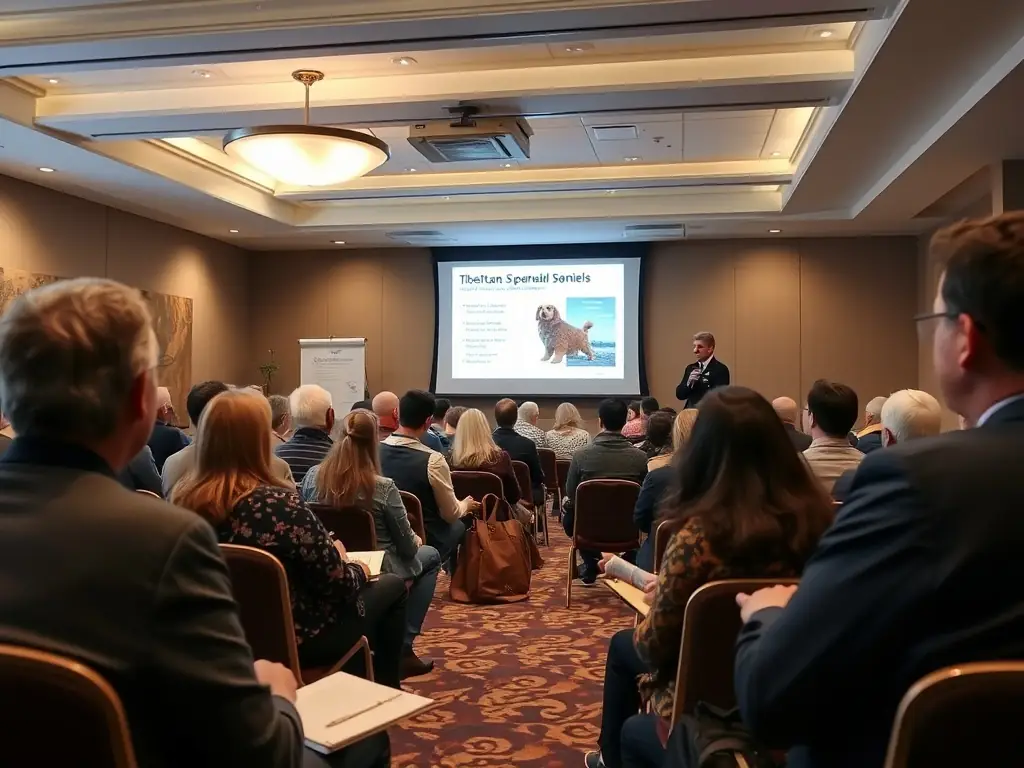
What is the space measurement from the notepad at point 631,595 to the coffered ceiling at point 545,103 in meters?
3.09

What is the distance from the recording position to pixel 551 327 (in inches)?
437

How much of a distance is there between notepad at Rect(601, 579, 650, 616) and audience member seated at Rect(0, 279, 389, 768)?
49.2 inches

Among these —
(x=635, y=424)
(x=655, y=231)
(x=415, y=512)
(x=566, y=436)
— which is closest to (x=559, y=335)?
(x=655, y=231)

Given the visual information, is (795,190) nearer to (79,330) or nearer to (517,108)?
(517,108)

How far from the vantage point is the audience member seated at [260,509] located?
2.40 metres

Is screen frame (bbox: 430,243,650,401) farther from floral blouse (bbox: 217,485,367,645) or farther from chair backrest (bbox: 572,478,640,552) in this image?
floral blouse (bbox: 217,485,367,645)

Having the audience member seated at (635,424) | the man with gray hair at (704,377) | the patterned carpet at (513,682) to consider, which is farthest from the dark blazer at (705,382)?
the patterned carpet at (513,682)

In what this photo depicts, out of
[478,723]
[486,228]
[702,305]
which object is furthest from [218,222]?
[478,723]

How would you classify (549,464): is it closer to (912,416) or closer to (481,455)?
(481,455)

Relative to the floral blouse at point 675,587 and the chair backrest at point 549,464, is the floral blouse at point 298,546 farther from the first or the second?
the chair backrest at point 549,464

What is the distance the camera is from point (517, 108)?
604 centimetres

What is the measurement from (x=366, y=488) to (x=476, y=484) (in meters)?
1.82

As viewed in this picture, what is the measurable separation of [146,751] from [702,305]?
1056 cm

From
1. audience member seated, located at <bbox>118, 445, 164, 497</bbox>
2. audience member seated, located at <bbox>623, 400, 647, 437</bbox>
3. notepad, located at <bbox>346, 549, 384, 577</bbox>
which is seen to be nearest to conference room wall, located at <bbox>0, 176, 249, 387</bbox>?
audience member seated, located at <bbox>118, 445, 164, 497</bbox>
